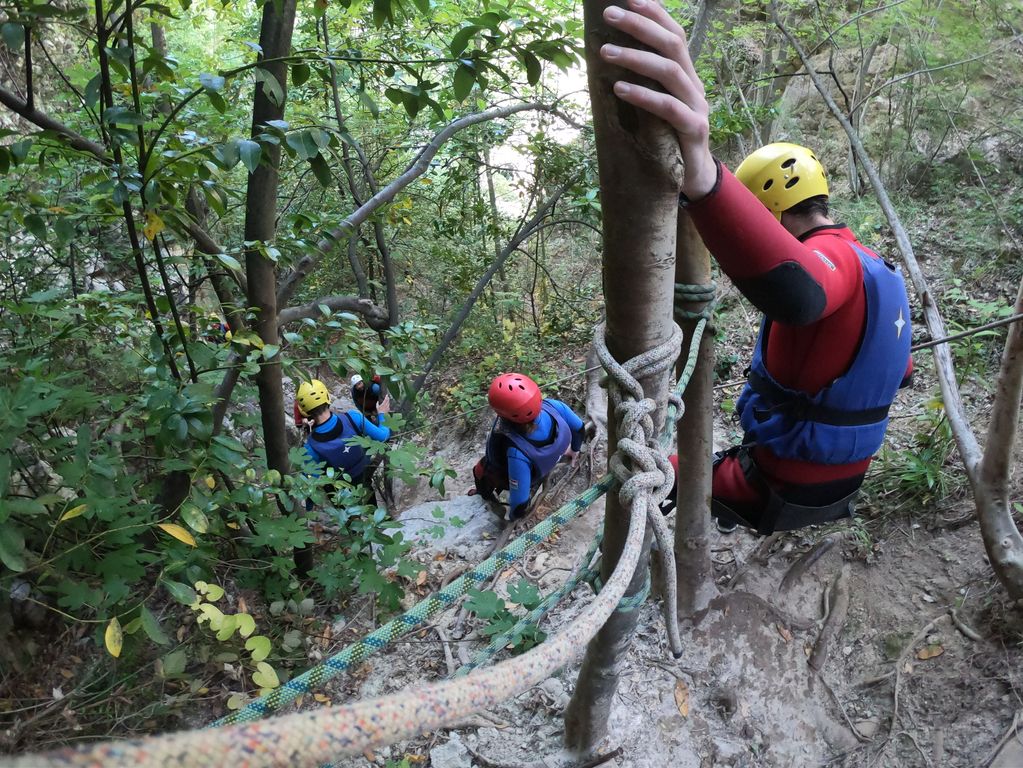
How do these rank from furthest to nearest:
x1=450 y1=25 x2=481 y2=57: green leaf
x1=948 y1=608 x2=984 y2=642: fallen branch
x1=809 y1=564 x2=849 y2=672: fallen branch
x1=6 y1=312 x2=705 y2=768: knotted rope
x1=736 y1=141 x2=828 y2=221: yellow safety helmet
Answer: x1=809 y1=564 x2=849 y2=672: fallen branch < x1=948 y1=608 x2=984 y2=642: fallen branch < x1=736 y1=141 x2=828 y2=221: yellow safety helmet < x1=450 y1=25 x2=481 y2=57: green leaf < x1=6 y1=312 x2=705 y2=768: knotted rope

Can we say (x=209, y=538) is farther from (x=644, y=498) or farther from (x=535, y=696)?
(x=644, y=498)

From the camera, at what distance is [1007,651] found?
→ 2531 mm

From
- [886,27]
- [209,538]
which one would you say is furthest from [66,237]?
[886,27]

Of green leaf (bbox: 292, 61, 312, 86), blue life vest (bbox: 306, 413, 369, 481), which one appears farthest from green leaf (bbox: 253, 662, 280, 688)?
blue life vest (bbox: 306, 413, 369, 481)

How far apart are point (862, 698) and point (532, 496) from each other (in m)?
2.45

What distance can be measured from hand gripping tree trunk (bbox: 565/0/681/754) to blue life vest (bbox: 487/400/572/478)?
2.69 meters

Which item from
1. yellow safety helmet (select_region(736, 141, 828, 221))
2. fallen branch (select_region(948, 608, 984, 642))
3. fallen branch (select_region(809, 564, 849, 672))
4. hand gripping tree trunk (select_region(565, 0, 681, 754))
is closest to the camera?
hand gripping tree trunk (select_region(565, 0, 681, 754))

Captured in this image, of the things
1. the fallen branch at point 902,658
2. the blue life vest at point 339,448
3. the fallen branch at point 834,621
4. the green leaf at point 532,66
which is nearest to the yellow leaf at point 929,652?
the fallen branch at point 902,658

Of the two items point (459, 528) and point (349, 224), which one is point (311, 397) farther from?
point (349, 224)

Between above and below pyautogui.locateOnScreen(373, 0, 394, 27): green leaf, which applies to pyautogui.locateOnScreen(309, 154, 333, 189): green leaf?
below

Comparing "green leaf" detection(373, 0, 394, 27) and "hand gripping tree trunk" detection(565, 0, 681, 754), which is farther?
"green leaf" detection(373, 0, 394, 27)

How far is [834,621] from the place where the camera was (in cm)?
291

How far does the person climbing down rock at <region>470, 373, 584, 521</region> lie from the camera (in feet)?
13.9

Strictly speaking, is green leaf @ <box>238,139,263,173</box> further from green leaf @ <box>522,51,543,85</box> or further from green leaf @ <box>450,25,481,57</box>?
green leaf @ <box>522,51,543,85</box>
